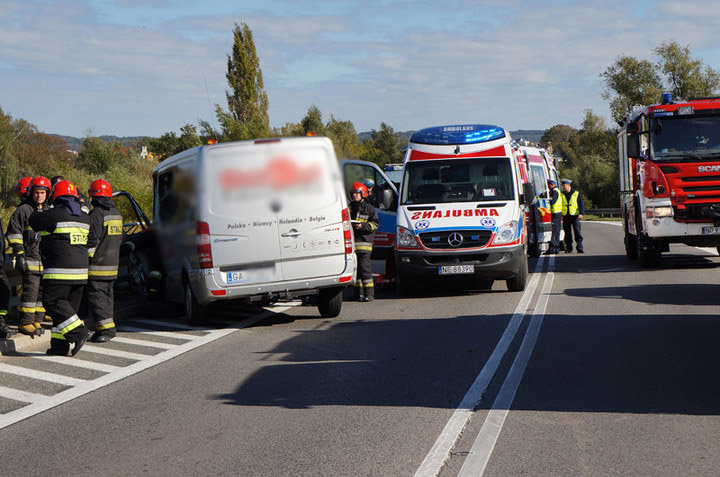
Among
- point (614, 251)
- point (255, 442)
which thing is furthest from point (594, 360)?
point (614, 251)

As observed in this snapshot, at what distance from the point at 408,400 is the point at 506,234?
23.2 ft

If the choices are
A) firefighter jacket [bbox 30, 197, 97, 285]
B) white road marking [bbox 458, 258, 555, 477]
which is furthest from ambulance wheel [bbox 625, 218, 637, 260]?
firefighter jacket [bbox 30, 197, 97, 285]

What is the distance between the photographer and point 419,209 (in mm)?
13945

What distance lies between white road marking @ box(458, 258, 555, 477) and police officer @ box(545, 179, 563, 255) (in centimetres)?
1147

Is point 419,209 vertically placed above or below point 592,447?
above

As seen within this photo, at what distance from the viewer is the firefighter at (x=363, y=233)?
1342 centimetres

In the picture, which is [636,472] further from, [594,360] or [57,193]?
[57,193]

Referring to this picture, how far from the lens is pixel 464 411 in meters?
6.36

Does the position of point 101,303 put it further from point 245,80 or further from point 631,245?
point 245,80

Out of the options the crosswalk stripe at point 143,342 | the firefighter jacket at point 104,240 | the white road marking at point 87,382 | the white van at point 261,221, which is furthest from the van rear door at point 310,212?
the firefighter jacket at point 104,240

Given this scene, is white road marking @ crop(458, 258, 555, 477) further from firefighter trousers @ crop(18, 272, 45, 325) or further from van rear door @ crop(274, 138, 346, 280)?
firefighter trousers @ crop(18, 272, 45, 325)

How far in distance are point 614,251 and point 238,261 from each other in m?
14.0

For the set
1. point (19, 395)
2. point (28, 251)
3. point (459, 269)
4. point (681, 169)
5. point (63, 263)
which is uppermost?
point (681, 169)

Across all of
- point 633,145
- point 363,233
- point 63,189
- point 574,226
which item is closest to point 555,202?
point 574,226
